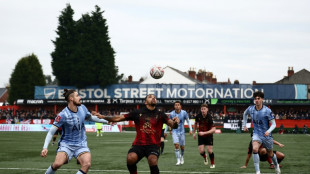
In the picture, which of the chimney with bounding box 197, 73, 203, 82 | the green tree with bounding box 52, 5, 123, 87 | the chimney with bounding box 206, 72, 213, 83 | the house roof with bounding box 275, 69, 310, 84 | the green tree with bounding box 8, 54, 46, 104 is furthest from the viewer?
the chimney with bounding box 206, 72, 213, 83

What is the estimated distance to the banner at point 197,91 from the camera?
72.6 m

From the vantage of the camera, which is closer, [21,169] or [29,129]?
[21,169]

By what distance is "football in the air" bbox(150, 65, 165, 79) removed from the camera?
3089cm

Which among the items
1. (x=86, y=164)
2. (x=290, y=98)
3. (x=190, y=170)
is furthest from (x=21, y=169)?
(x=290, y=98)

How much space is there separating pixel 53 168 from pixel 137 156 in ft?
6.19

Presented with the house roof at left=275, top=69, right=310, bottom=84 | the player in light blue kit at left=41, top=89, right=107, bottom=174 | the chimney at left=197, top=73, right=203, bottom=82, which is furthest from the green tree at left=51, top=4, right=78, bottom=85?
the player in light blue kit at left=41, top=89, right=107, bottom=174

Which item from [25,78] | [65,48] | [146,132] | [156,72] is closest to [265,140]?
[146,132]

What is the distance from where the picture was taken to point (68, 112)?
1026cm

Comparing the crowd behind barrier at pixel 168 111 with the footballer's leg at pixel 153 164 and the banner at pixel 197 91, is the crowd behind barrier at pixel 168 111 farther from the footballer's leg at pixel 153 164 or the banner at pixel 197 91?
the footballer's leg at pixel 153 164

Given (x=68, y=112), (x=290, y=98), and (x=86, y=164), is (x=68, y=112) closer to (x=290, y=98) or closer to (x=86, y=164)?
(x=86, y=164)

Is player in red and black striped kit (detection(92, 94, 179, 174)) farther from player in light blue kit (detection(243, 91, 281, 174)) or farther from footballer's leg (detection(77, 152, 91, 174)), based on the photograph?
player in light blue kit (detection(243, 91, 281, 174))

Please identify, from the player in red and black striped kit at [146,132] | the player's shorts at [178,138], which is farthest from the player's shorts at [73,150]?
the player's shorts at [178,138]

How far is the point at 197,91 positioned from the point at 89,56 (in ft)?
71.8

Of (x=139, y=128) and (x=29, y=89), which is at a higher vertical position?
(x=29, y=89)
